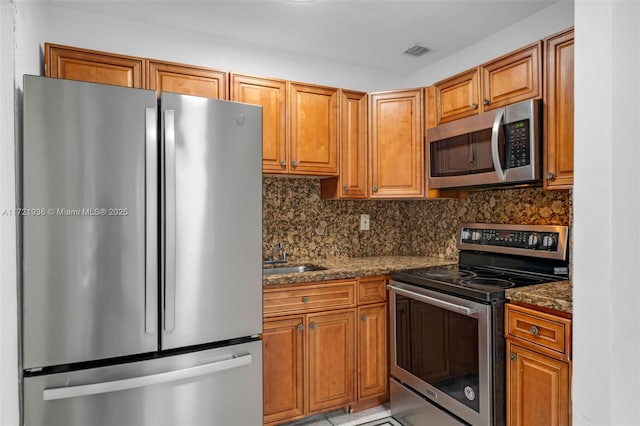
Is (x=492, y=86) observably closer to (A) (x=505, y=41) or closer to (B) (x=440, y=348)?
(A) (x=505, y=41)

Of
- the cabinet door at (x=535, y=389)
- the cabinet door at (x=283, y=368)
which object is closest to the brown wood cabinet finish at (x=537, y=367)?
the cabinet door at (x=535, y=389)

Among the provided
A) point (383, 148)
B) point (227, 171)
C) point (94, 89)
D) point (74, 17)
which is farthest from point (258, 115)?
point (74, 17)

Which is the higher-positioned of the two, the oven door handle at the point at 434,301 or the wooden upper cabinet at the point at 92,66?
the wooden upper cabinet at the point at 92,66

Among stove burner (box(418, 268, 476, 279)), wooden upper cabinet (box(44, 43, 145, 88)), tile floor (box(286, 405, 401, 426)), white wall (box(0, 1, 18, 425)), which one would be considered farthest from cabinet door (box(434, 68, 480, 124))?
white wall (box(0, 1, 18, 425))

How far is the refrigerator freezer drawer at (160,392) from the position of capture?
1386 mm

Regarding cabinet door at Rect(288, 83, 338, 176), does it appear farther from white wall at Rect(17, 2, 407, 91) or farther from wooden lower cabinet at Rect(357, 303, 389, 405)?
wooden lower cabinet at Rect(357, 303, 389, 405)

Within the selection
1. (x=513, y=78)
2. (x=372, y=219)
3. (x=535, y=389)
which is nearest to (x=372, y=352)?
(x=535, y=389)

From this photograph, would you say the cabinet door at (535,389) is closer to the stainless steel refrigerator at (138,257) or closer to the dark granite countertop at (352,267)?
the dark granite countertop at (352,267)

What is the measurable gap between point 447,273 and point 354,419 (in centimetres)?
109

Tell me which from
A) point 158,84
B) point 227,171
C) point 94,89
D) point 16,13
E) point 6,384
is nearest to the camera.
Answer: point 6,384

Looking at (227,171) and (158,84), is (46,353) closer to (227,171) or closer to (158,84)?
(227,171)

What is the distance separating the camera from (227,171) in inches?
65.7

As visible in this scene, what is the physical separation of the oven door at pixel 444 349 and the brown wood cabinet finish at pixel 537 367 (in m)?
0.10

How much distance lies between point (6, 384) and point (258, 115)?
1.38 metres
